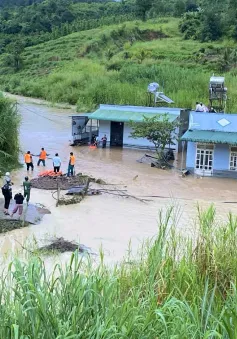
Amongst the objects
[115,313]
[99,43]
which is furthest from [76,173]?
[99,43]

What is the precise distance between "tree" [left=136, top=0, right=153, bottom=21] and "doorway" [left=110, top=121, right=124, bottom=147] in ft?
168

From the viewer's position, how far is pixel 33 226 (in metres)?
14.1

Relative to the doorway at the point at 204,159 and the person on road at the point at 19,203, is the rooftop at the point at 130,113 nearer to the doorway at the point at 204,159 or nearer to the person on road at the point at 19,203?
the doorway at the point at 204,159

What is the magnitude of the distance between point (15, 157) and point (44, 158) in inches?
51.6

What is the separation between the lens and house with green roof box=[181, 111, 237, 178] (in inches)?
864

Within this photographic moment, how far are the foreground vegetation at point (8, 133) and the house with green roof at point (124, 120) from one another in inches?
261

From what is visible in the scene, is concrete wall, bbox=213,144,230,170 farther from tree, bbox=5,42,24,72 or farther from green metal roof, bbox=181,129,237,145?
tree, bbox=5,42,24,72

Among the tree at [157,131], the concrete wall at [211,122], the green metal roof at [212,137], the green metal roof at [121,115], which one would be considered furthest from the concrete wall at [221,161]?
the green metal roof at [121,115]

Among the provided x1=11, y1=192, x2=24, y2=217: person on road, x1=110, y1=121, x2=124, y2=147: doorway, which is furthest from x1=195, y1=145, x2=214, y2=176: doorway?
x1=11, y1=192, x2=24, y2=217: person on road

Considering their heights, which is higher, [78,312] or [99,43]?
[99,43]

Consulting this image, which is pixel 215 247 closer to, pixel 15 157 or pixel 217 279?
pixel 217 279

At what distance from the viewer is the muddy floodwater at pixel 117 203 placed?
44.3 feet

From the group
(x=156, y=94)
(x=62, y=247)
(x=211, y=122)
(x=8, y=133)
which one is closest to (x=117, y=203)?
(x=62, y=247)

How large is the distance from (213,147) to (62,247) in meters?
11.6
